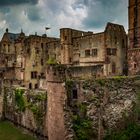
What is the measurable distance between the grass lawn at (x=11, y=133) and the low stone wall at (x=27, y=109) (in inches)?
28.3

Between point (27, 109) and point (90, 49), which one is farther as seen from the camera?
point (90, 49)

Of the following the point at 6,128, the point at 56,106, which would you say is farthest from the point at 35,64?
the point at 56,106

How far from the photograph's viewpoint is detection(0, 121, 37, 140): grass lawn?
38.5m

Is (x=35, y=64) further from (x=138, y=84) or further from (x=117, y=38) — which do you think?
(x=138, y=84)

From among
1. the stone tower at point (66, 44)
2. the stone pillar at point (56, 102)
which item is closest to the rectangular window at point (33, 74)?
the stone tower at point (66, 44)

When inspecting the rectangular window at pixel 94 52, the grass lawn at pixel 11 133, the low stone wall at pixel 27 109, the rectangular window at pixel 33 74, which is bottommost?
the grass lawn at pixel 11 133

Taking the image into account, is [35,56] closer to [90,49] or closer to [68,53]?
[68,53]

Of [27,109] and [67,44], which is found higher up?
[67,44]

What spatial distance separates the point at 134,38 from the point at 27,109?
22.7m

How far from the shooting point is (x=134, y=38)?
52.6 meters

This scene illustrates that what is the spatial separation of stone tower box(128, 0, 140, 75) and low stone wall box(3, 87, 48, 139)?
18525mm

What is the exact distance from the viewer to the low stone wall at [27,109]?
35.0m

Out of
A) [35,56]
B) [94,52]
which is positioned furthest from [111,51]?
[35,56]

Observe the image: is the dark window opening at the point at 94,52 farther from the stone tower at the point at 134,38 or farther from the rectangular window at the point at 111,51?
the stone tower at the point at 134,38
